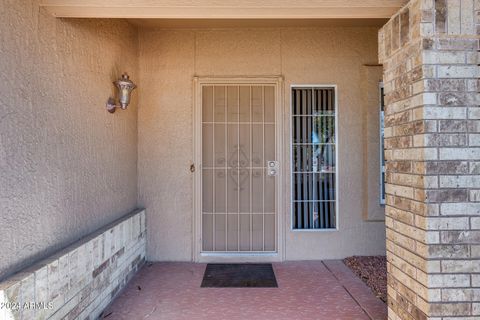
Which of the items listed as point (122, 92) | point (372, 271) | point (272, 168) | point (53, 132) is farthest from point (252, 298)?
point (122, 92)

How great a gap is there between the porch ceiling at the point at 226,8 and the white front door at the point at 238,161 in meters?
2.05

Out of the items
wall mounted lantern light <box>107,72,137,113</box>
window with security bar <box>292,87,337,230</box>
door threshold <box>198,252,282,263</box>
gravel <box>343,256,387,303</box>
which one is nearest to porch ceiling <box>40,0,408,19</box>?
wall mounted lantern light <box>107,72,137,113</box>

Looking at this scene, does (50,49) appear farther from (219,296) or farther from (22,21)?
(219,296)

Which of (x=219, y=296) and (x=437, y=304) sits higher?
(x=437, y=304)

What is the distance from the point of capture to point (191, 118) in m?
4.74

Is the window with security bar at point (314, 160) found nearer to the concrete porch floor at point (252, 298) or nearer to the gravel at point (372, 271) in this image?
the gravel at point (372, 271)

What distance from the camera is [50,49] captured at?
266 centimetres

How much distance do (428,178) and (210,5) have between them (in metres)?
1.88

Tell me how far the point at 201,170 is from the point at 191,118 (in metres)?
0.70

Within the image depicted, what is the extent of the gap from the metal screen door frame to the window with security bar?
0.63ft

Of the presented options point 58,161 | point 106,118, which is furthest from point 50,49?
point 106,118

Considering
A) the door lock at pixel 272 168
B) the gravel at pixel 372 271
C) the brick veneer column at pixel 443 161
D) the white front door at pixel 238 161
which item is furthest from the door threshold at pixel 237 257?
the brick veneer column at pixel 443 161

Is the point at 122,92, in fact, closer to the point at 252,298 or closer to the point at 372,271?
the point at 252,298

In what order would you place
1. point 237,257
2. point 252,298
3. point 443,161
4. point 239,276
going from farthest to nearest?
1. point 237,257
2. point 239,276
3. point 252,298
4. point 443,161
